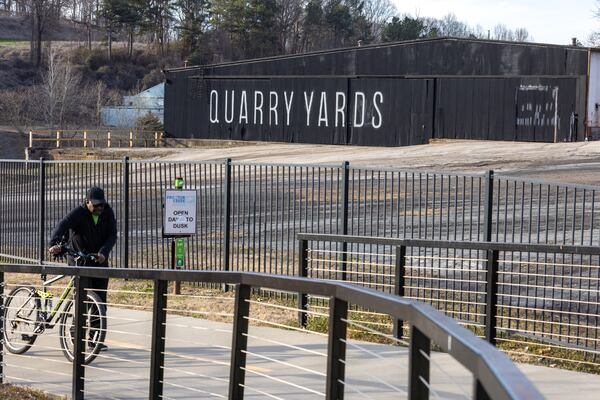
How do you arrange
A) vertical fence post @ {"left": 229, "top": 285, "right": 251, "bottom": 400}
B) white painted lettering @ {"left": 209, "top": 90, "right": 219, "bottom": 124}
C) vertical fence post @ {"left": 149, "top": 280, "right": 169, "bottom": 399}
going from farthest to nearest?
white painted lettering @ {"left": 209, "top": 90, "right": 219, "bottom": 124}, vertical fence post @ {"left": 149, "top": 280, "right": 169, "bottom": 399}, vertical fence post @ {"left": 229, "top": 285, "right": 251, "bottom": 400}

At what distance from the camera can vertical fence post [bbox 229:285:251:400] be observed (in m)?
6.59

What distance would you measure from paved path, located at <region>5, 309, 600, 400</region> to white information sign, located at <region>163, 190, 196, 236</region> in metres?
2.76

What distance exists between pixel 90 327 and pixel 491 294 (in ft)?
12.6

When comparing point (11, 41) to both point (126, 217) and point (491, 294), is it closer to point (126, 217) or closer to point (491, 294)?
point (126, 217)

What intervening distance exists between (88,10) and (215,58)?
32426 mm

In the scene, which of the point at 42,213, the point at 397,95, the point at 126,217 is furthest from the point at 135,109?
the point at 126,217

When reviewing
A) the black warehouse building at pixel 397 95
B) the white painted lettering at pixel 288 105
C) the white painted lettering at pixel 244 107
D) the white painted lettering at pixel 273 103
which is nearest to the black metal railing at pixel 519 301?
the black warehouse building at pixel 397 95

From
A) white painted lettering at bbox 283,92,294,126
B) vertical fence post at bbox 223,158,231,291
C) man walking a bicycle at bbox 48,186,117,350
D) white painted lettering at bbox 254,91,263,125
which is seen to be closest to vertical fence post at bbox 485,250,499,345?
man walking a bicycle at bbox 48,186,117,350

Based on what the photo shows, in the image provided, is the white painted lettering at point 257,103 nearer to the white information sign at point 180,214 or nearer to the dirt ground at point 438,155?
the dirt ground at point 438,155

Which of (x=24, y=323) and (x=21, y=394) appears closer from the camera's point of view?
(x=21, y=394)

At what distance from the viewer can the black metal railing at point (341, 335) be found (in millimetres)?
3084

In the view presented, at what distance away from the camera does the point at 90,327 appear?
9.19m

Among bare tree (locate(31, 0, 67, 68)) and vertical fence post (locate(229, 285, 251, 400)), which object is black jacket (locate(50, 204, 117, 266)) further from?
bare tree (locate(31, 0, 67, 68))

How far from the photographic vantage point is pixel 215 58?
99250mm
